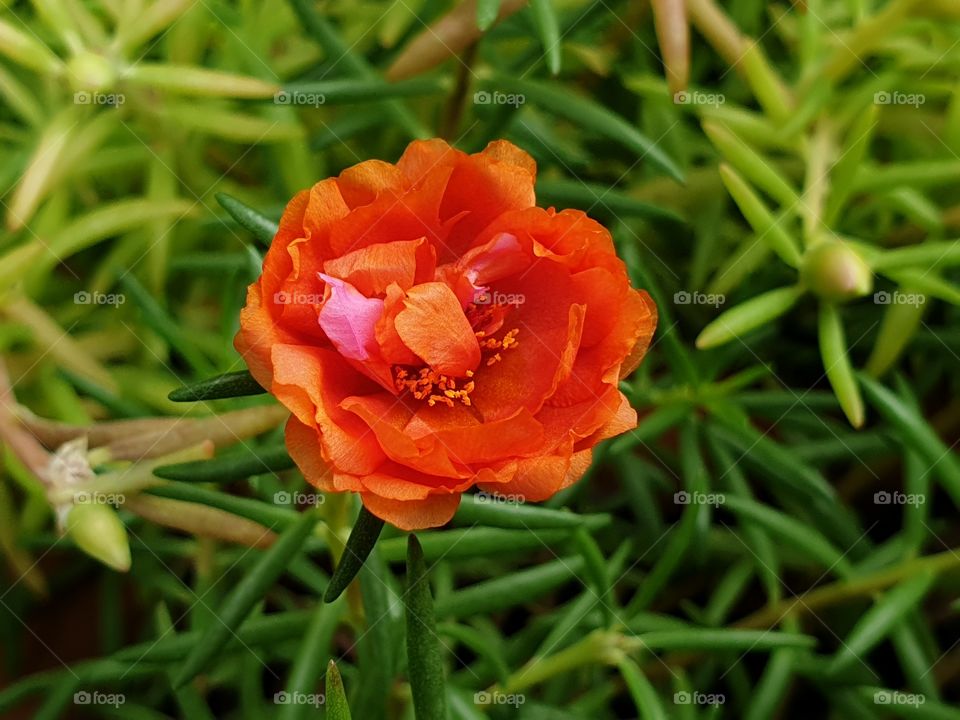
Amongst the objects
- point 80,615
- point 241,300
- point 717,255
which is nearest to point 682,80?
point 717,255

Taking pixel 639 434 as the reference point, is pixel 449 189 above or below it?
above

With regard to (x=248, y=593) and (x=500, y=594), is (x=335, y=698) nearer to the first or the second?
(x=248, y=593)

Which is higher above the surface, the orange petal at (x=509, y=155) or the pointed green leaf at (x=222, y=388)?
the orange petal at (x=509, y=155)

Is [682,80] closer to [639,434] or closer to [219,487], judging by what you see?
[639,434]
